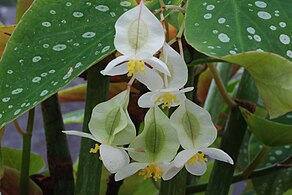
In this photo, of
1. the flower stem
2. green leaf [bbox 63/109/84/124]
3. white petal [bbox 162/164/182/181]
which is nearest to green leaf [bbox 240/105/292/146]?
the flower stem

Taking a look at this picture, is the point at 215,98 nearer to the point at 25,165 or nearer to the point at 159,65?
the point at 25,165

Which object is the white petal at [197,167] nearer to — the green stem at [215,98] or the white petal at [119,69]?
the white petal at [119,69]

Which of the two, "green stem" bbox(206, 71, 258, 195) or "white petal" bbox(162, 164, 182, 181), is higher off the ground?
"white petal" bbox(162, 164, 182, 181)

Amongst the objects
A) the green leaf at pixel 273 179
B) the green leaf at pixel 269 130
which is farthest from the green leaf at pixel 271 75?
the green leaf at pixel 273 179

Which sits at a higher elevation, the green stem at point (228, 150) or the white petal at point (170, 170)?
the white petal at point (170, 170)

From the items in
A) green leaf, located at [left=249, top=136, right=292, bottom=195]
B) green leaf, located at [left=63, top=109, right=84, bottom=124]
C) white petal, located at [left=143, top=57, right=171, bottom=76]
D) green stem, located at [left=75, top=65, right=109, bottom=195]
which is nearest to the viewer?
white petal, located at [left=143, top=57, right=171, bottom=76]

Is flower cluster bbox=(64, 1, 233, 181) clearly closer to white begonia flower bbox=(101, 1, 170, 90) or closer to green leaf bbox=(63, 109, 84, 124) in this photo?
white begonia flower bbox=(101, 1, 170, 90)

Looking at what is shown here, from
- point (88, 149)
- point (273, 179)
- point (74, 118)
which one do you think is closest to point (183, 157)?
point (88, 149)
